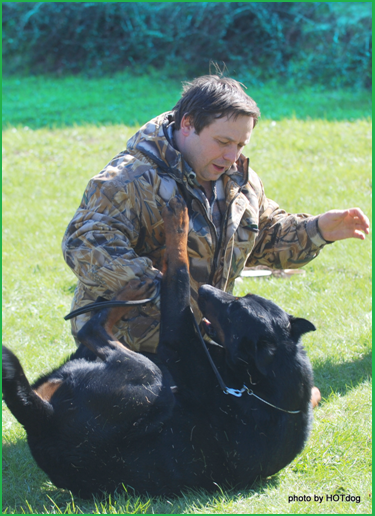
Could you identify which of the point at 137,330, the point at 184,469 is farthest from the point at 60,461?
the point at 137,330

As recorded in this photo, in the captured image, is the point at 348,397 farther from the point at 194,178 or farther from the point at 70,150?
the point at 70,150

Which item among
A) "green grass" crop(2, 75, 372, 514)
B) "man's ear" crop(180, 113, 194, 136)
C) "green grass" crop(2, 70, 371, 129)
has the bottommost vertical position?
"green grass" crop(2, 75, 372, 514)

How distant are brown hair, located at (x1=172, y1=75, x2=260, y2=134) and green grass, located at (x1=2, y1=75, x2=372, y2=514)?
1.97 metres

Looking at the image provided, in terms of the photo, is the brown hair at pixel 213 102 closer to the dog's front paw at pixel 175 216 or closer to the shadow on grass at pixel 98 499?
the dog's front paw at pixel 175 216

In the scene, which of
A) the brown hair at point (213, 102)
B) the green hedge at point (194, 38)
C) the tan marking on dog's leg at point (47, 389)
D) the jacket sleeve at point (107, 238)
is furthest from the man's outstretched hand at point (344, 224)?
the green hedge at point (194, 38)

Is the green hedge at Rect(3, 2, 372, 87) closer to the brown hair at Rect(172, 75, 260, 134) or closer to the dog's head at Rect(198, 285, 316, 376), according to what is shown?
the brown hair at Rect(172, 75, 260, 134)

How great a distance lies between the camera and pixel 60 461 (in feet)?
9.11

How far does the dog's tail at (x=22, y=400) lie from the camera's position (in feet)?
8.54

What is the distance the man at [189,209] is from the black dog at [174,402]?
237 mm

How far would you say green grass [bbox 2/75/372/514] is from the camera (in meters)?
2.86

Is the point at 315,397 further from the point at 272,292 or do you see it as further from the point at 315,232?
the point at 272,292

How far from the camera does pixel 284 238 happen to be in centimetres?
383

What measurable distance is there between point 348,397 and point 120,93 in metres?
10.3

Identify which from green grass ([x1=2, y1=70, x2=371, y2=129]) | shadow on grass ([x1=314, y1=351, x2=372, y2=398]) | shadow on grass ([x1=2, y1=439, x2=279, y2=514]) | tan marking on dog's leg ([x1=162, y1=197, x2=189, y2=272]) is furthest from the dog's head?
Result: green grass ([x1=2, y1=70, x2=371, y2=129])
